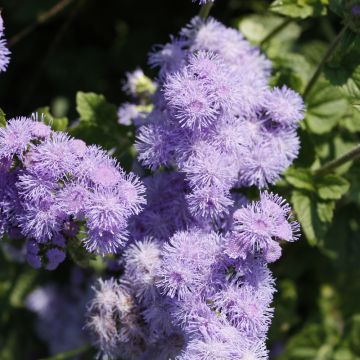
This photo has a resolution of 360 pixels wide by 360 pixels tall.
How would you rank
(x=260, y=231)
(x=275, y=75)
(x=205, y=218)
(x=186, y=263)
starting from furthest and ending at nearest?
1. (x=275, y=75)
2. (x=205, y=218)
3. (x=186, y=263)
4. (x=260, y=231)

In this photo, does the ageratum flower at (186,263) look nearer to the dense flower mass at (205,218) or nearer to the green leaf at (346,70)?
the dense flower mass at (205,218)

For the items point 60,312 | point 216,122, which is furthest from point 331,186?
point 60,312

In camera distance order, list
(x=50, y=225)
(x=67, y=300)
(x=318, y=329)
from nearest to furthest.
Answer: (x=50, y=225) → (x=318, y=329) → (x=67, y=300)

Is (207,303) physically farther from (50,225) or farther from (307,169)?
(307,169)

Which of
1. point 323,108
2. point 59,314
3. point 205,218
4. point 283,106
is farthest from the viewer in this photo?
point 59,314

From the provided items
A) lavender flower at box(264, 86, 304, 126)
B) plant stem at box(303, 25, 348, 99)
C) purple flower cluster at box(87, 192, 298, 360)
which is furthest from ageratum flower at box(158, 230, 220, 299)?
plant stem at box(303, 25, 348, 99)

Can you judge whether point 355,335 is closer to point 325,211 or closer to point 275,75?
point 325,211

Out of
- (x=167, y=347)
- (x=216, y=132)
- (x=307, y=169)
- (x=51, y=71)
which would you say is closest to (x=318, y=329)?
(x=307, y=169)
